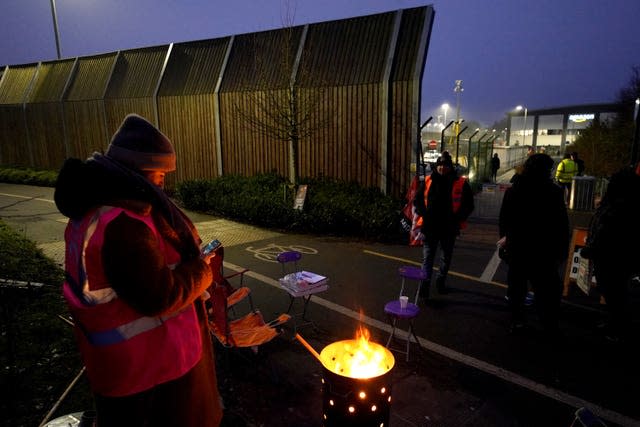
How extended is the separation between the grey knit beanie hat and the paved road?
209 centimetres

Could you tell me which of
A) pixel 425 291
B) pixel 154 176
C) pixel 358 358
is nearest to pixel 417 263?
pixel 425 291

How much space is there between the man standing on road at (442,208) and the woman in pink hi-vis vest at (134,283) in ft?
13.9

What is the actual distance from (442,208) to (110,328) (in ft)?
15.5

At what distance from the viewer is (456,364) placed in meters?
4.16

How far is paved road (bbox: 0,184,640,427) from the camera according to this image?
3.41 meters

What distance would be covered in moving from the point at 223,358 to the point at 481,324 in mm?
3183

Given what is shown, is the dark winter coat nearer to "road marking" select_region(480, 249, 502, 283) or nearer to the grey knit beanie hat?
"road marking" select_region(480, 249, 502, 283)

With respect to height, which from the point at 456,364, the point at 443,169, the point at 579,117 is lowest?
the point at 456,364

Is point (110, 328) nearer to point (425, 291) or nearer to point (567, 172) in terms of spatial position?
point (425, 291)

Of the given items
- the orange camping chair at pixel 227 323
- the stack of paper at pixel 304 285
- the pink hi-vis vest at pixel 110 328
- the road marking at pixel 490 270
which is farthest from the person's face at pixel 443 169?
the pink hi-vis vest at pixel 110 328

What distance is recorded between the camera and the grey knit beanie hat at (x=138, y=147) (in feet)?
6.35

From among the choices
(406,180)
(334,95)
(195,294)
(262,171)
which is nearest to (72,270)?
(195,294)

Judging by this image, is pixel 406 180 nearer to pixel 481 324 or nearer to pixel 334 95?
pixel 334 95

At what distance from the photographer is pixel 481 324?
507 centimetres
